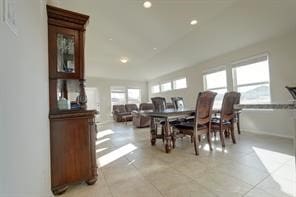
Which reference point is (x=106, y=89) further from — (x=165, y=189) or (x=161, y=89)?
(x=165, y=189)

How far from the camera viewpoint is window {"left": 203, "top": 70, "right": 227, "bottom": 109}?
5727 mm

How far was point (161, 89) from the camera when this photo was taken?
9867 millimetres

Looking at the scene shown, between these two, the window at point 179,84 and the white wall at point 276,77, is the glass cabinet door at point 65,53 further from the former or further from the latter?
the window at point 179,84

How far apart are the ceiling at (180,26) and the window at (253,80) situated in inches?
23.9

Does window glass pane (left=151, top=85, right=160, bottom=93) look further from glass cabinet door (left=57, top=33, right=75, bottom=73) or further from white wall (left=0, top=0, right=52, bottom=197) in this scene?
white wall (left=0, top=0, right=52, bottom=197)

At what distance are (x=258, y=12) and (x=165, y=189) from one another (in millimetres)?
3960

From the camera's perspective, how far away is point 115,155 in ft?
10.2

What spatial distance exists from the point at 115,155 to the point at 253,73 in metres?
4.44

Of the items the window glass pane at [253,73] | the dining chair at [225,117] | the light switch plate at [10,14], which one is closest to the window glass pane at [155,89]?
the window glass pane at [253,73]

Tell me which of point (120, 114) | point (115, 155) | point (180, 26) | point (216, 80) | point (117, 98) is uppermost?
point (180, 26)

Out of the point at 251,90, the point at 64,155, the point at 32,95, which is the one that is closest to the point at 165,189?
the point at 64,155

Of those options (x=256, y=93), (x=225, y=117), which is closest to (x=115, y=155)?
(x=225, y=117)

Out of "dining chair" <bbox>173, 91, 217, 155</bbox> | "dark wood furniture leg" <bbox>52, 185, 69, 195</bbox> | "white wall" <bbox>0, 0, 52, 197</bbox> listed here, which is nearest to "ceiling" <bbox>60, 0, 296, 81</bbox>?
"dining chair" <bbox>173, 91, 217, 155</bbox>

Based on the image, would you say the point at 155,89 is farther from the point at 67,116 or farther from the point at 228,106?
the point at 67,116
